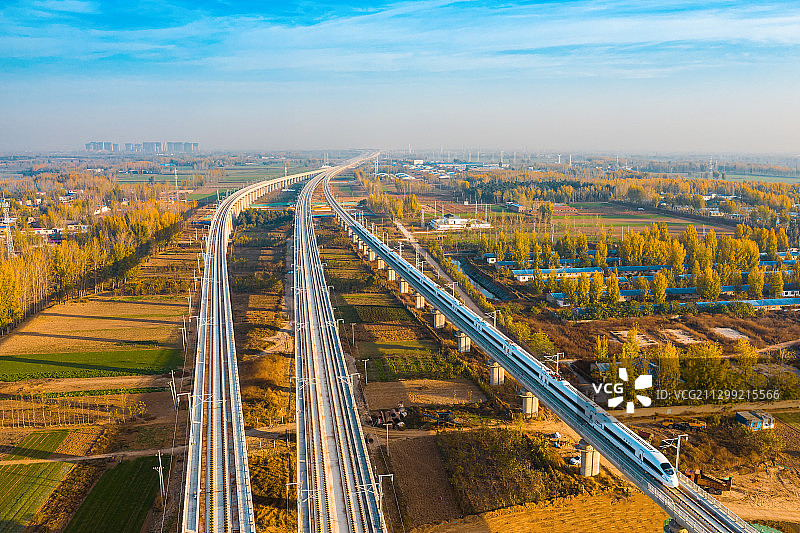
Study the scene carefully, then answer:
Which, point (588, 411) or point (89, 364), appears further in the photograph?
point (89, 364)

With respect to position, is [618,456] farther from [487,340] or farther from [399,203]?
[399,203]

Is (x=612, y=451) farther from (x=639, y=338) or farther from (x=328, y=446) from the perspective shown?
(x=639, y=338)

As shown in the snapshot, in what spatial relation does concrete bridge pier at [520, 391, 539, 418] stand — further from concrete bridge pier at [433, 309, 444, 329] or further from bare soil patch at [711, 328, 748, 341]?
bare soil patch at [711, 328, 748, 341]

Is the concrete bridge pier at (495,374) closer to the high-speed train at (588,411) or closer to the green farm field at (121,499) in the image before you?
the high-speed train at (588,411)

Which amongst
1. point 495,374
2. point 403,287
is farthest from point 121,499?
point 403,287

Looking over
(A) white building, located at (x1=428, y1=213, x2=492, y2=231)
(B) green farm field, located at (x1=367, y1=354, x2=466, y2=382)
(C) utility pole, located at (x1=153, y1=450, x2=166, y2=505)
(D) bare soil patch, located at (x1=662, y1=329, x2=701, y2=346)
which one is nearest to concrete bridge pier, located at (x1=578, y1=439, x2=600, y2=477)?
(B) green farm field, located at (x1=367, y1=354, x2=466, y2=382)

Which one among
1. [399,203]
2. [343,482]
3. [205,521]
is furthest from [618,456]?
[399,203]
